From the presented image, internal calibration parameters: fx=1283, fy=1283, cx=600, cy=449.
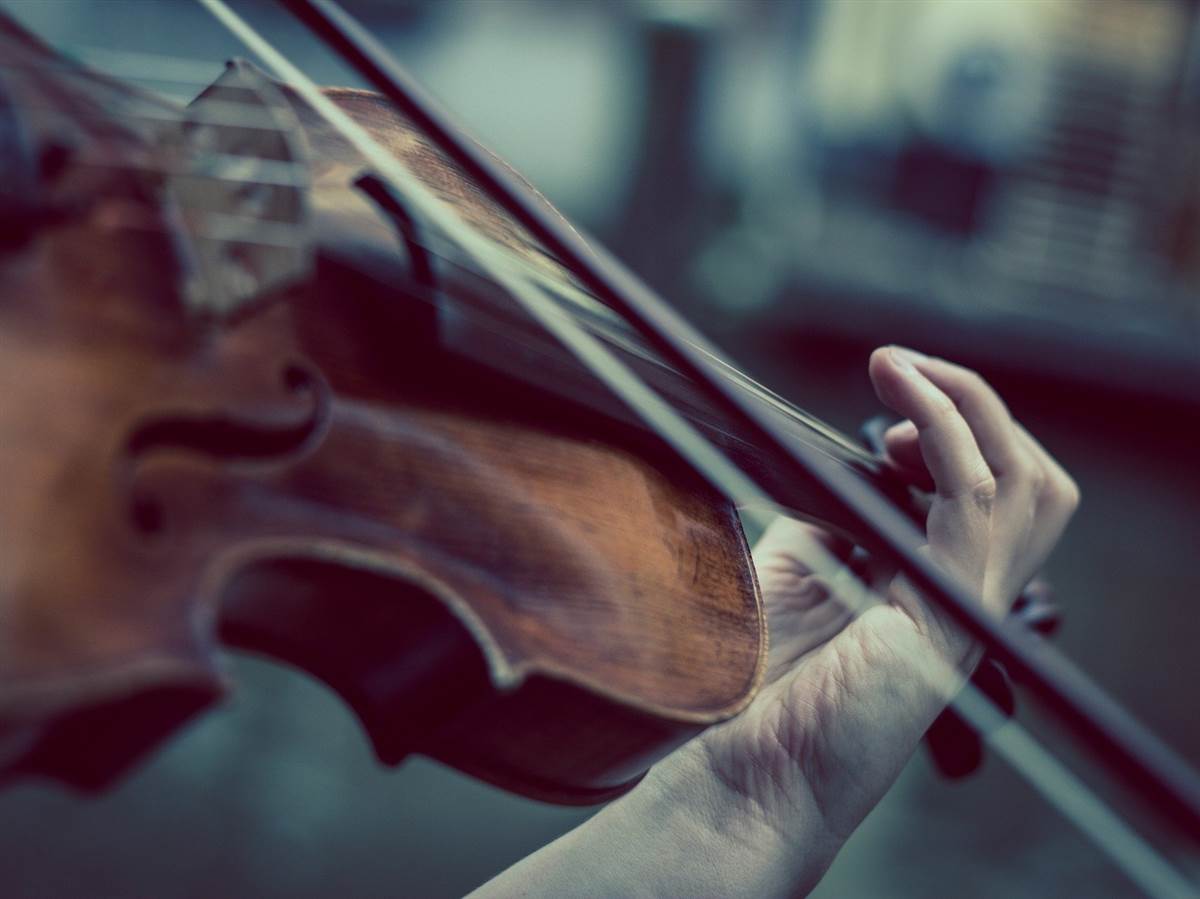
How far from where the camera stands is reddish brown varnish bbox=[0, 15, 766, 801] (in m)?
0.39

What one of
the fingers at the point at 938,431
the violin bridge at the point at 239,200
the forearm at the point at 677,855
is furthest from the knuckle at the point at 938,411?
the violin bridge at the point at 239,200

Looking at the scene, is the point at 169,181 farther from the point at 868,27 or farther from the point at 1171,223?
the point at 1171,223

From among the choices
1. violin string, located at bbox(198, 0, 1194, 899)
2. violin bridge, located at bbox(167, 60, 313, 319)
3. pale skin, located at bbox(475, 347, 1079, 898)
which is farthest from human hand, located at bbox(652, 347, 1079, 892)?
violin bridge, located at bbox(167, 60, 313, 319)

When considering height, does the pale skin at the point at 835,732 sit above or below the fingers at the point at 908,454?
below

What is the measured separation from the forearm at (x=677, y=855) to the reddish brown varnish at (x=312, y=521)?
0.27 ft

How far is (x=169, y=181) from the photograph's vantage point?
18.6 inches

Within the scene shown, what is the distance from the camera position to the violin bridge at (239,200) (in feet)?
1.53

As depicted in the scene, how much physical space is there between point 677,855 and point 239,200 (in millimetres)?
383

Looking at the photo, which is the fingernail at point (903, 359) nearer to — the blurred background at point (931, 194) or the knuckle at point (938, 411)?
the knuckle at point (938, 411)

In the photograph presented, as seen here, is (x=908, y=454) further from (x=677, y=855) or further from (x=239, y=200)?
(x=239, y=200)

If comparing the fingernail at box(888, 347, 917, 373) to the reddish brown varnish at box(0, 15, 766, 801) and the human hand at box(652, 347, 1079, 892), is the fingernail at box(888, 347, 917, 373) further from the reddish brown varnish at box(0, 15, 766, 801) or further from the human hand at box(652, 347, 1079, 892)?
the reddish brown varnish at box(0, 15, 766, 801)

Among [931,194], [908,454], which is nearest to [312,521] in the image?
[908,454]

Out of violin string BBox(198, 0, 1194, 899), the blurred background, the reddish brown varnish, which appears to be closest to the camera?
the reddish brown varnish

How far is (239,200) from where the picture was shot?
47cm
